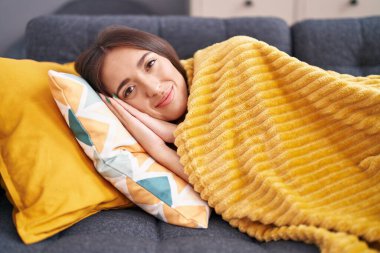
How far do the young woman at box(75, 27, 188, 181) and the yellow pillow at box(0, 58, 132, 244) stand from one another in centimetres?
18

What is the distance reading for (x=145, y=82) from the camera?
3.72 feet

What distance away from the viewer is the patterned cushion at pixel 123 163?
942mm

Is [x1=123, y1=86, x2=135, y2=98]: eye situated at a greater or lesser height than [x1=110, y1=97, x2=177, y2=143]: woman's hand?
greater

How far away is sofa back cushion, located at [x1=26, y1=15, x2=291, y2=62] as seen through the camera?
1533mm

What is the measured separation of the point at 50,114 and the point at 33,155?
0.14 m

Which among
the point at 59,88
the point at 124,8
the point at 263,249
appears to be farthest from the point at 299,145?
the point at 124,8

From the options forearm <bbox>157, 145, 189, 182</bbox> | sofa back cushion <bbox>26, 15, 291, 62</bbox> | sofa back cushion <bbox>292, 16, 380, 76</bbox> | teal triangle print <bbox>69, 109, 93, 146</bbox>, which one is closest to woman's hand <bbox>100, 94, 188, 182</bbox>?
forearm <bbox>157, 145, 189, 182</bbox>

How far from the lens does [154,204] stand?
942mm

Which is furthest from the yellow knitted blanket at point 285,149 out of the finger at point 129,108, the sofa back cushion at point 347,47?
the sofa back cushion at point 347,47

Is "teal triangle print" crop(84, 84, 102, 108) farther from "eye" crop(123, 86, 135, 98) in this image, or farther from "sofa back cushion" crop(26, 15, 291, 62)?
"sofa back cushion" crop(26, 15, 291, 62)

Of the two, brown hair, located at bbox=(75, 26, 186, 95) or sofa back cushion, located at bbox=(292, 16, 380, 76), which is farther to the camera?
sofa back cushion, located at bbox=(292, 16, 380, 76)

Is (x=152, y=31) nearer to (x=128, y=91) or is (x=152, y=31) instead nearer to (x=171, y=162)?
(x=128, y=91)

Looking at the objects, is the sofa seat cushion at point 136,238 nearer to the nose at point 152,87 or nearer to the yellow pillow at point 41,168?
the yellow pillow at point 41,168

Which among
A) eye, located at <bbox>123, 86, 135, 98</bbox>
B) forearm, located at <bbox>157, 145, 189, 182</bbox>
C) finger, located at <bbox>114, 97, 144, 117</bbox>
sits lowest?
forearm, located at <bbox>157, 145, 189, 182</bbox>
